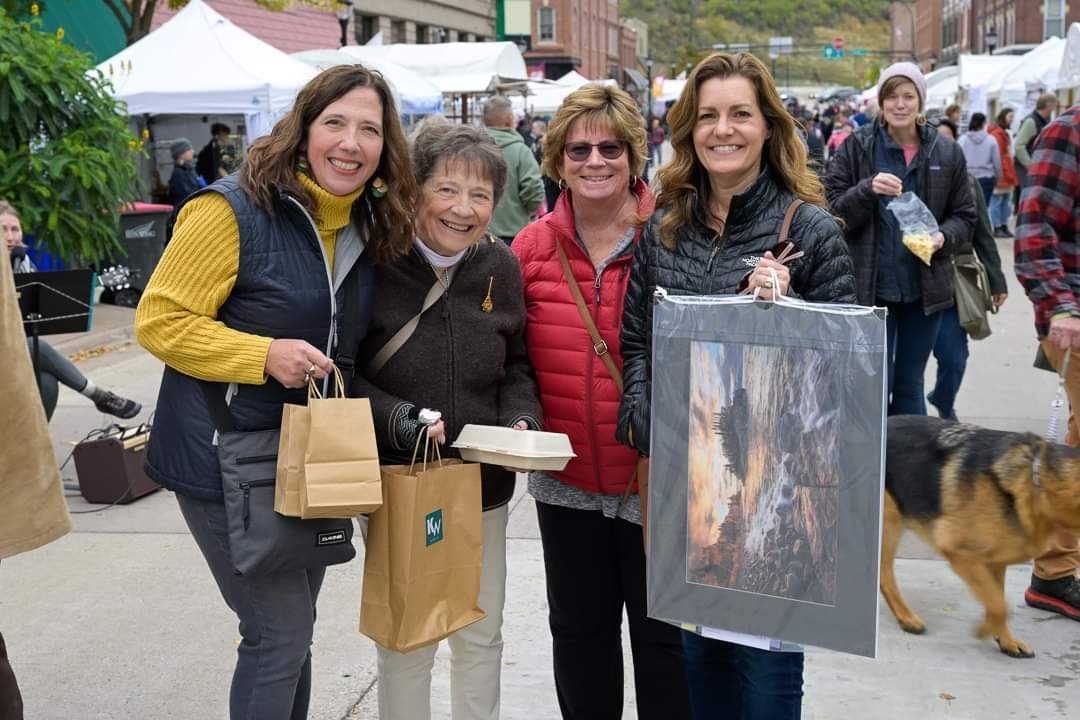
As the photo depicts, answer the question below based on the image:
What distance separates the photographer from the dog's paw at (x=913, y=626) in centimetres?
450

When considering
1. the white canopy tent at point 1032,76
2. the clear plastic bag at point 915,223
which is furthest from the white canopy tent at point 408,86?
the clear plastic bag at point 915,223

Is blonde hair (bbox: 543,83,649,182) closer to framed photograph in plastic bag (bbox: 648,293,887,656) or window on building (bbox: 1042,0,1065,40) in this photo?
framed photograph in plastic bag (bbox: 648,293,887,656)

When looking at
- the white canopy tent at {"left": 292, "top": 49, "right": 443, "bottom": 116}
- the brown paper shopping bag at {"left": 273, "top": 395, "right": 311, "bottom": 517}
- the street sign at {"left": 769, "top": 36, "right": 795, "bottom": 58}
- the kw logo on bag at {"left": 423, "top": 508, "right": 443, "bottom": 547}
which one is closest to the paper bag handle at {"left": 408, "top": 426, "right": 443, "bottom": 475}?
the kw logo on bag at {"left": 423, "top": 508, "right": 443, "bottom": 547}

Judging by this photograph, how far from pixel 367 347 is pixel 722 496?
39.8 inches

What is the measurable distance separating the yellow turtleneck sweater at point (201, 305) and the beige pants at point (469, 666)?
34.0 inches

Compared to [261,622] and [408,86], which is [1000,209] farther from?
[261,622]

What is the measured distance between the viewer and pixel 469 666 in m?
3.18

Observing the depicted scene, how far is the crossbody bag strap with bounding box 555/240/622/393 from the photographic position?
3035 millimetres

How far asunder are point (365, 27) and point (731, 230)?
3736 centimetres

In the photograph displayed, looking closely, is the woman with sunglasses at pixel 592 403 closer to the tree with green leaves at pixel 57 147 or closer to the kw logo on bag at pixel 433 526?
the kw logo on bag at pixel 433 526

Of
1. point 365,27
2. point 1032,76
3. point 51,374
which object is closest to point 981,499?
point 51,374

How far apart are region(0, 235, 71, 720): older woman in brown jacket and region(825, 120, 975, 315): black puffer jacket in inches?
154

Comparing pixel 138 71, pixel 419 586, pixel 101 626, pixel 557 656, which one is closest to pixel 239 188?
pixel 419 586

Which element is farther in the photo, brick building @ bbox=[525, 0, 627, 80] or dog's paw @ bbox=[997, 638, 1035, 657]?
brick building @ bbox=[525, 0, 627, 80]
